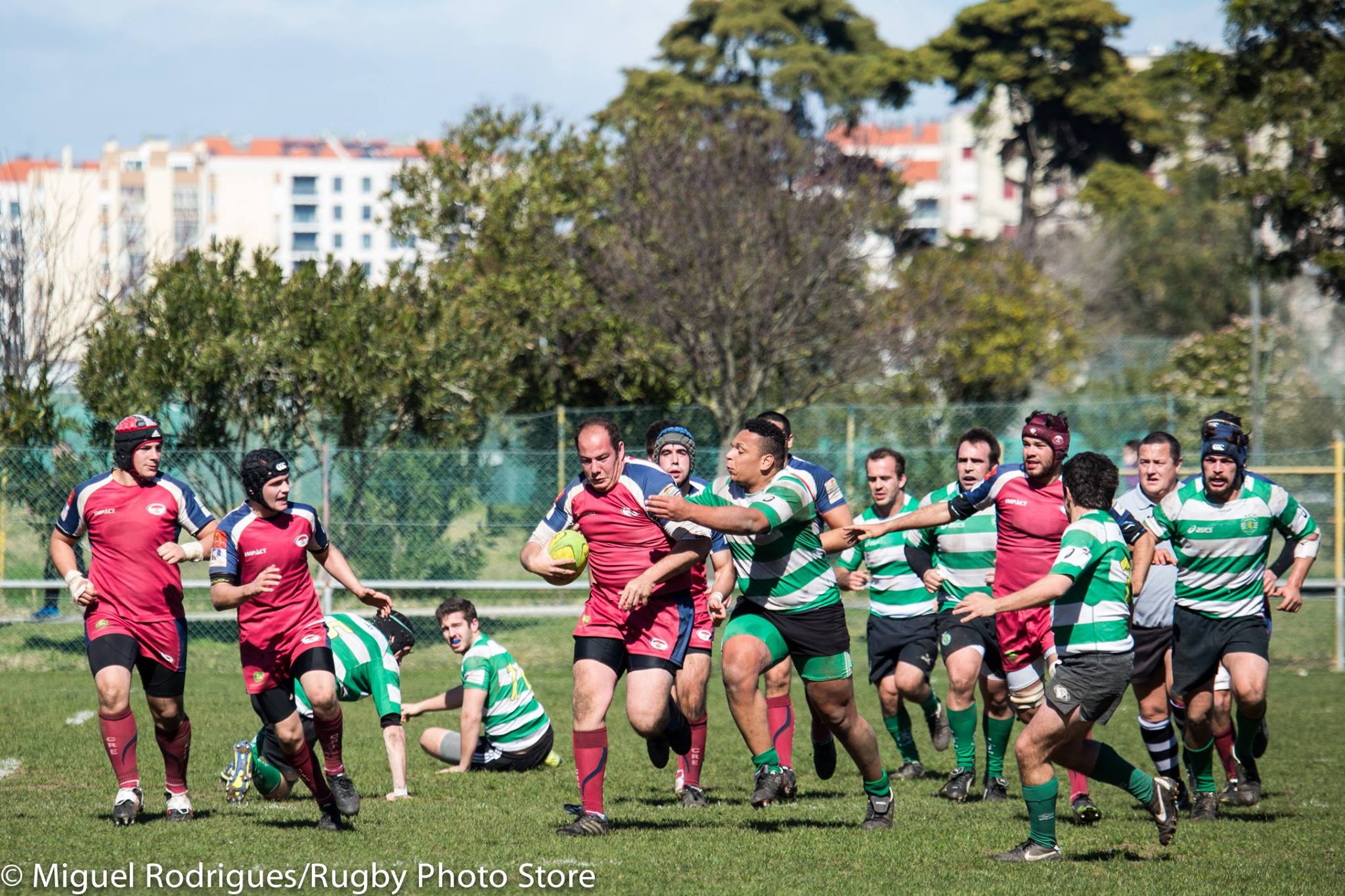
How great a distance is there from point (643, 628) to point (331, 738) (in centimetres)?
170

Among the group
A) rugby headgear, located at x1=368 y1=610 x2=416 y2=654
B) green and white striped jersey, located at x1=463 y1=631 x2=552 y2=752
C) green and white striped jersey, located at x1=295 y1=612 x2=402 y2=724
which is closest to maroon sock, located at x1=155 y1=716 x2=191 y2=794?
green and white striped jersey, located at x1=295 y1=612 x2=402 y2=724

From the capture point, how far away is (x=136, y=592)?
7820 millimetres

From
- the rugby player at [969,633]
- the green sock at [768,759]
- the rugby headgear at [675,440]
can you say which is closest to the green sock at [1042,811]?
the green sock at [768,759]

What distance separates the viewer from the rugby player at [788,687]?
782 cm

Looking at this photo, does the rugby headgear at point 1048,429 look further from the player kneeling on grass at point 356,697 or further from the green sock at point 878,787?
the player kneeling on grass at point 356,697

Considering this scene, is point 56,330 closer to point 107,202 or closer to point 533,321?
point 533,321

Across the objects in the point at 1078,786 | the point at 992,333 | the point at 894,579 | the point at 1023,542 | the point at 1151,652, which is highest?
the point at 992,333

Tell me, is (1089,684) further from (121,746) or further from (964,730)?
(121,746)

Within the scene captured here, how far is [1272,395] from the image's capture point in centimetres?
3103

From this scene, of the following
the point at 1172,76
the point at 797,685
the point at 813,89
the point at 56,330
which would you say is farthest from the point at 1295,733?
the point at 1172,76

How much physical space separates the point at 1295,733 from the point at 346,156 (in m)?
112

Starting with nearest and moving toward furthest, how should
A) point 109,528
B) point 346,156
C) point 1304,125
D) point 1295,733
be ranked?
point 109,528
point 1295,733
point 1304,125
point 346,156

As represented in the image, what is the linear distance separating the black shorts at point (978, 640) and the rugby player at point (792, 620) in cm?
164

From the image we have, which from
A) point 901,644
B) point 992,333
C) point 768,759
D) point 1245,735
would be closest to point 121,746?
point 768,759
